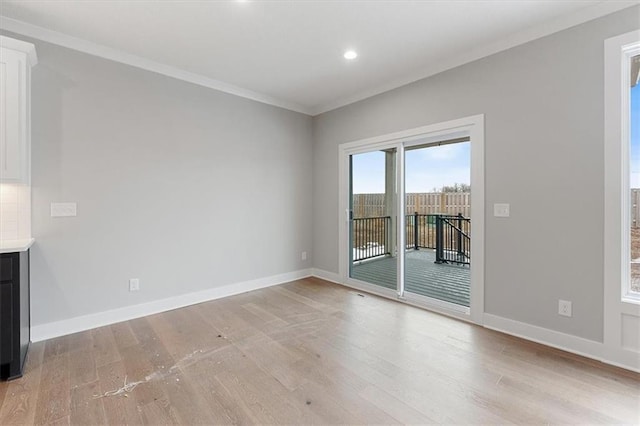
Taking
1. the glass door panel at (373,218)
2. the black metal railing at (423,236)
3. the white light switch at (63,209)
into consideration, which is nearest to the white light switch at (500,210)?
the glass door panel at (373,218)

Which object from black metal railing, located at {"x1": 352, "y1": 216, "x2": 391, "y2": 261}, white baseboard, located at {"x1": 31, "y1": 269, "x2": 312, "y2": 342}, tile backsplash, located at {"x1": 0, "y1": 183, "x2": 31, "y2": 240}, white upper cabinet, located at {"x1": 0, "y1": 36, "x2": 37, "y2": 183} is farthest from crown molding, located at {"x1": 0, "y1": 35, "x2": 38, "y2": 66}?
black metal railing, located at {"x1": 352, "y1": 216, "x2": 391, "y2": 261}

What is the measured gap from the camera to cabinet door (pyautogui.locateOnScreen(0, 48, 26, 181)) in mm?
2285

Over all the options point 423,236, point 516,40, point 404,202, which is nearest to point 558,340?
point 404,202

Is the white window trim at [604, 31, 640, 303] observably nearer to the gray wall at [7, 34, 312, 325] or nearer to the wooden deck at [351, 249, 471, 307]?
the wooden deck at [351, 249, 471, 307]

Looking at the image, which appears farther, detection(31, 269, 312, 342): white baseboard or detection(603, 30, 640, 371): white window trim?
detection(31, 269, 312, 342): white baseboard

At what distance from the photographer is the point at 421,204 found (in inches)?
169

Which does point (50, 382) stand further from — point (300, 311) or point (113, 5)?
point (113, 5)

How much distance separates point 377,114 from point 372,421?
3.44 metres

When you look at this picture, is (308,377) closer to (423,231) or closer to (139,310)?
(139,310)


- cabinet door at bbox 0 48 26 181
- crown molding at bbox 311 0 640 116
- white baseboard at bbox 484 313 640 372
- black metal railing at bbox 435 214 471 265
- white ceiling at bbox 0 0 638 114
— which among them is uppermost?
white ceiling at bbox 0 0 638 114

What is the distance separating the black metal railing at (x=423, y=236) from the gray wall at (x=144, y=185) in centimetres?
126

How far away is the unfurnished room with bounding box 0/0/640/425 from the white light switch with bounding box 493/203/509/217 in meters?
0.01

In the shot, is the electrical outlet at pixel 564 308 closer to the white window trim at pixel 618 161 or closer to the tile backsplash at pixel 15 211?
the white window trim at pixel 618 161

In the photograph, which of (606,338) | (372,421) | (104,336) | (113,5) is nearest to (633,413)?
(606,338)
